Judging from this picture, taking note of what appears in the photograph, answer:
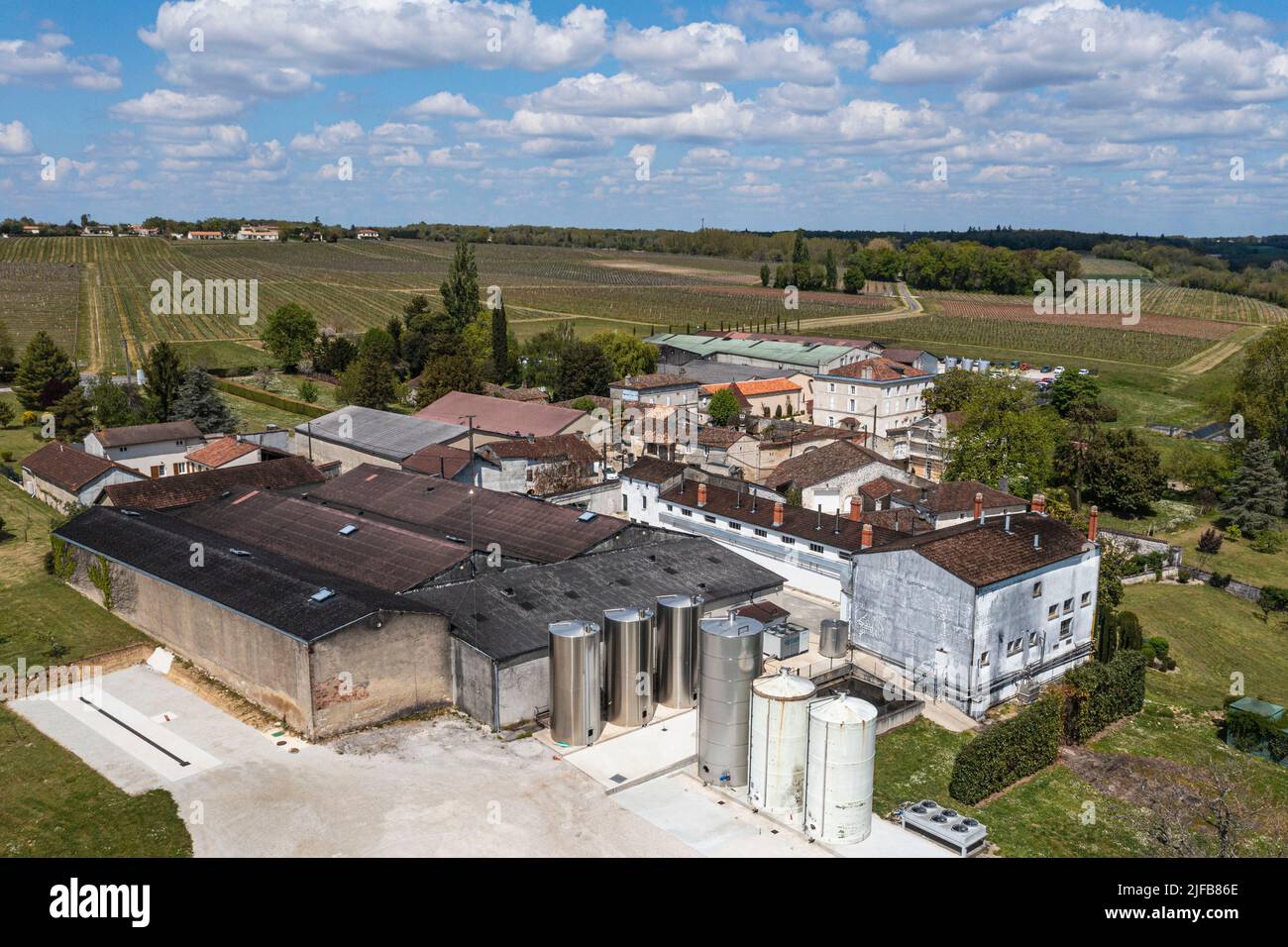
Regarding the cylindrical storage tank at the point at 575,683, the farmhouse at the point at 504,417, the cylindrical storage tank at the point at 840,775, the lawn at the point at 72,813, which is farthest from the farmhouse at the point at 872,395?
the lawn at the point at 72,813

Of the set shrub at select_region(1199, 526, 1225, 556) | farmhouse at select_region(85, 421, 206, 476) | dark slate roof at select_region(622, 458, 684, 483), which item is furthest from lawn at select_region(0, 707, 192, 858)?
shrub at select_region(1199, 526, 1225, 556)

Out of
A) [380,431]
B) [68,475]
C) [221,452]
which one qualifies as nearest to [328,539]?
[221,452]

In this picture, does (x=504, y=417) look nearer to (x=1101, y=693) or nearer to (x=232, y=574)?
(x=232, y=574)

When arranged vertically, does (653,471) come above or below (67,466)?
above

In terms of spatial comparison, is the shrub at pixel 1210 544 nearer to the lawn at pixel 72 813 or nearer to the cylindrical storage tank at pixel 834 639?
the cylindrical storage tank at pixel 834 639

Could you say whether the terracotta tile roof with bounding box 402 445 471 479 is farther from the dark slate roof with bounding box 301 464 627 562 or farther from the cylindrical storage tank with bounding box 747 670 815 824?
the cylindrical storage tank with bounding box 747 670 815 824
